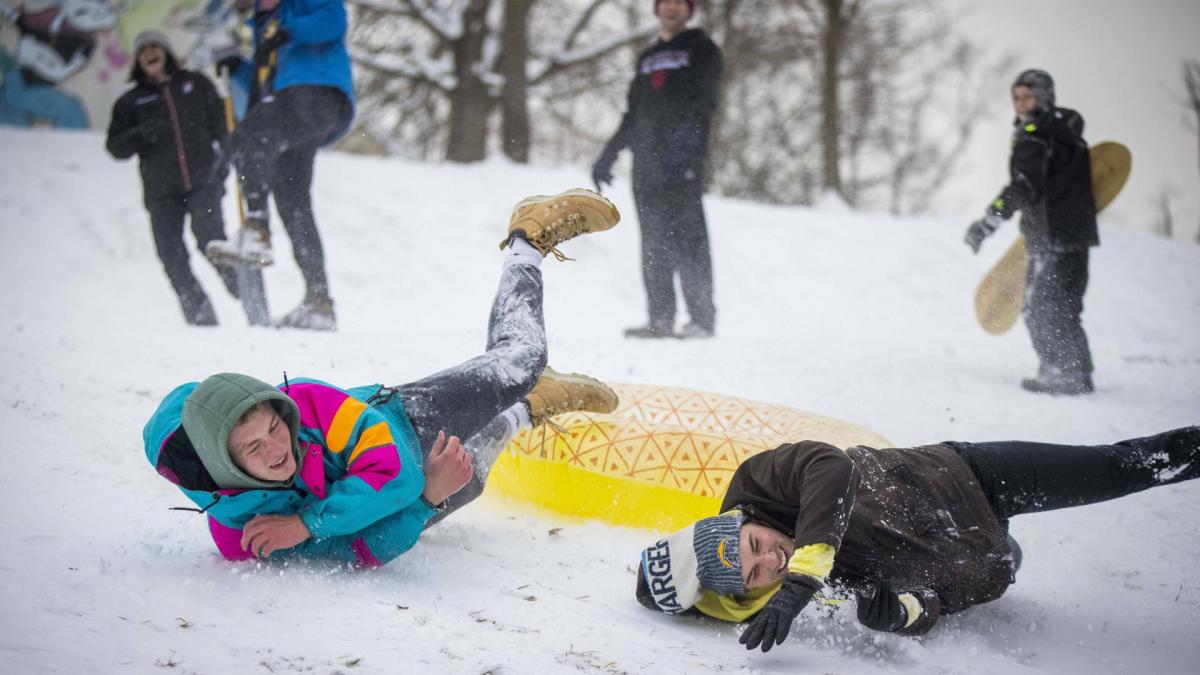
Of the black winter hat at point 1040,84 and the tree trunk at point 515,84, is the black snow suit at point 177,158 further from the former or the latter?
the tree trunk at point 515,84

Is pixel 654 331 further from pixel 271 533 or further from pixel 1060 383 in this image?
pixel 271 533

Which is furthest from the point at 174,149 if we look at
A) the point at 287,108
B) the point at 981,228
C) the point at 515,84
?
the point at 515,84

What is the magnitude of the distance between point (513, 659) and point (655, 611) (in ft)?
2.04

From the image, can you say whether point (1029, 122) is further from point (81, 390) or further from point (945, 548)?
point (81, 390)

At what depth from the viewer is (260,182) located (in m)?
5.09

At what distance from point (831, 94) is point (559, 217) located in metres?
11.5

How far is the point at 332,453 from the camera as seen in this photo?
2.45m

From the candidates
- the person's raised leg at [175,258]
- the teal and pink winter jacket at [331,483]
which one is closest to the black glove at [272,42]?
the person's raised leg at [175,258]

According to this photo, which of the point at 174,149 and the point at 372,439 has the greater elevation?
the point at 174,149

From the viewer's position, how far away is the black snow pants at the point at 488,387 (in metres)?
2.66

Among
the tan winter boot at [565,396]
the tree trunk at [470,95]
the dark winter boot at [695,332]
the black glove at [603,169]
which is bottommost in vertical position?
the tan winter boot at [565,396]

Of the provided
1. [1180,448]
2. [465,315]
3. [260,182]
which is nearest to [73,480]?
[260,182]

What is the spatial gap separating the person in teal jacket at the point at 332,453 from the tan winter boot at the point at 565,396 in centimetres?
31

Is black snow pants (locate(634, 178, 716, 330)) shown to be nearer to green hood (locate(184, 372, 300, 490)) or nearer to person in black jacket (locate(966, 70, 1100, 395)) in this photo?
person in black jacket (locate(966, 70, 1100, 395))
